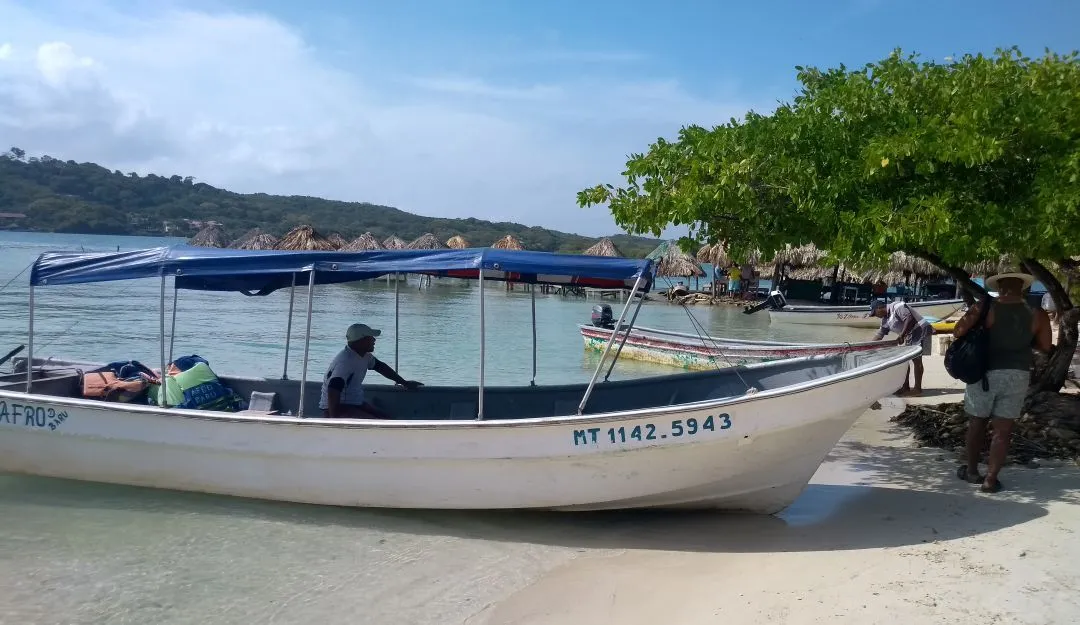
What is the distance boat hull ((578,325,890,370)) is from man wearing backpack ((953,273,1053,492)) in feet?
21.4

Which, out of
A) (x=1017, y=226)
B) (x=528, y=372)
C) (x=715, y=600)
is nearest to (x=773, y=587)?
(x=715, y=600)

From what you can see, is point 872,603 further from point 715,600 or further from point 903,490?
point 903,490

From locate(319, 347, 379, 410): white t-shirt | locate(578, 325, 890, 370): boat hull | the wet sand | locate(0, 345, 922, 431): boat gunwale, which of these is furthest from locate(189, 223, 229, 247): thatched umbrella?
locate(319, 347, 379, 410): white t-shirt

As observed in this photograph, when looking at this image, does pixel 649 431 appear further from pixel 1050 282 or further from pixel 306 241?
pixel 306 241

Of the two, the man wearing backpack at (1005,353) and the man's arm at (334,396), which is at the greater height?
the man wearing backpack at (1005,353)

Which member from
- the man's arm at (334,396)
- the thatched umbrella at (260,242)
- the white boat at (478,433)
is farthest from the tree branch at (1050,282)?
the thatched umbrella at (260,242)

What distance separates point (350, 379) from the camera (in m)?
7.11

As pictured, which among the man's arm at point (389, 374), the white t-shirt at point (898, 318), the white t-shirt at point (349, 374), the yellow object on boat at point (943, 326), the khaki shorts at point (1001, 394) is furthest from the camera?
the yellow object on boat at point (943, 326)

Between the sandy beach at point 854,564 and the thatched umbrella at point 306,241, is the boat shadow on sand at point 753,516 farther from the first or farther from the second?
the thatched umbrella at point 306,241

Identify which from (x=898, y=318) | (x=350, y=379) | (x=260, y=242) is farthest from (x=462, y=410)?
(x=260, y=242)

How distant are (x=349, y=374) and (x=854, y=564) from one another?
4.29 meters

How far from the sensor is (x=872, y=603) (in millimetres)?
4512

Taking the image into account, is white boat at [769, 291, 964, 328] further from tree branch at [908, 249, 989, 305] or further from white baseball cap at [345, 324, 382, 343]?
white baseball cap at [345, 324, 382, 343]

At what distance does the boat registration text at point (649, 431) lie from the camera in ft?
18.6
